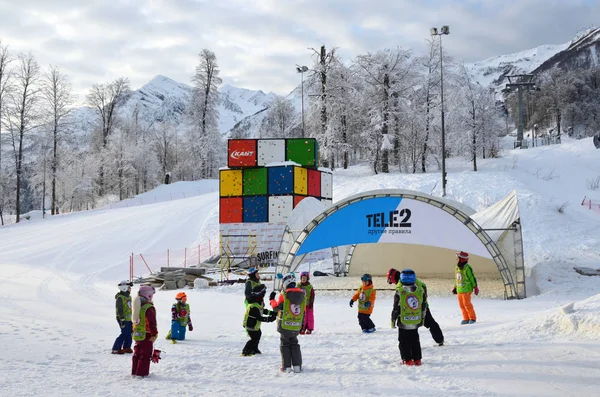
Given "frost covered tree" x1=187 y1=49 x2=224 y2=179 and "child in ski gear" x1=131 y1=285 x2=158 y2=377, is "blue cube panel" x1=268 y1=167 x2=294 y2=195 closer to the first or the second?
"child in ski gear" x1=131 y1=285 x2=158 y2=377

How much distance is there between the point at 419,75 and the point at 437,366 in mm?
40772

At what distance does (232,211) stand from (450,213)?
543 inches

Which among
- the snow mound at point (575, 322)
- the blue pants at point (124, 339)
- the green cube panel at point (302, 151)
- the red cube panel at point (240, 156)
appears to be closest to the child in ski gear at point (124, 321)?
the blue pants at point (124, 339)

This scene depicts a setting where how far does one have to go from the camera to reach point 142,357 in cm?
746

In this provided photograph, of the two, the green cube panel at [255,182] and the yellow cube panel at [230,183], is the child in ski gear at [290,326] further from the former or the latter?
the yellow cube panel at [230,183]

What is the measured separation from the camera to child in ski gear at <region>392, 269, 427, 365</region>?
24.1ft

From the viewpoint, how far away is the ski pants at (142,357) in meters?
7.41

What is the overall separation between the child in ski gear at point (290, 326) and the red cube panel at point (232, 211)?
20147 millimetres

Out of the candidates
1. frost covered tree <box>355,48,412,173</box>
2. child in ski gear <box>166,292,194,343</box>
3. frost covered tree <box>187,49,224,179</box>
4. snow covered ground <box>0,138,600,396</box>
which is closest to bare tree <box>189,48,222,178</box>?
frost covered tree <box>187,49,224,179</box>

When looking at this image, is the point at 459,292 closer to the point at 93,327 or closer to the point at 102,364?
the point at 102,364

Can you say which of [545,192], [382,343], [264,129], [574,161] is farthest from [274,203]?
[264,129]

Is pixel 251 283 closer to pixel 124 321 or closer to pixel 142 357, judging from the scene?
pixel 142 357

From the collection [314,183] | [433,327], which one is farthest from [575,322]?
[314,183]

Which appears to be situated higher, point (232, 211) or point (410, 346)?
point (232, 211)
